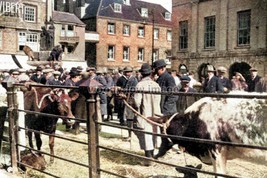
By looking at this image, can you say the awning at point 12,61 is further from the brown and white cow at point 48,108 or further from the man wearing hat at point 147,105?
the man wearing hat at point 147,105

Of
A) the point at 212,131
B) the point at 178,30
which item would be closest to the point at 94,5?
the point at 178,30

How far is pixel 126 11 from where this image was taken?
52500 millimetres

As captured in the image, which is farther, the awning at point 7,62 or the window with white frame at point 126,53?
the window with white frame at point 126,53

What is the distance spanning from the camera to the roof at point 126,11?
4922cm

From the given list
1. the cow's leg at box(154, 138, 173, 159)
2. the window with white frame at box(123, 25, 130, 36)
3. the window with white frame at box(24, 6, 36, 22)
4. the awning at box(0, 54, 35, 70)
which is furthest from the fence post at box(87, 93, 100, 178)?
the window with white frame at box(123, 25, 130, 36)

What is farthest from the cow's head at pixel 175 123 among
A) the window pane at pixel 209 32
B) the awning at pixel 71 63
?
the awning at pixel 71 63

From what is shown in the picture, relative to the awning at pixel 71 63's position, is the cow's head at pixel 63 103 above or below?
below

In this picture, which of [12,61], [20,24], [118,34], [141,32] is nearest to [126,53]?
[118,34]

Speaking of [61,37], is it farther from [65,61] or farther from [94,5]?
[94,5]

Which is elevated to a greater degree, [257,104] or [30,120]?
[257,104]

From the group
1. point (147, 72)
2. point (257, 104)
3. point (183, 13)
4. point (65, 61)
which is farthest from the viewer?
point (65, 61)

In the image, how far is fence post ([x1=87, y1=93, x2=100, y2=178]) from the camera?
4043 millimetres

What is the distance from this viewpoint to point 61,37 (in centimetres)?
4494

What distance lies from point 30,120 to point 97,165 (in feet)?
13.1
